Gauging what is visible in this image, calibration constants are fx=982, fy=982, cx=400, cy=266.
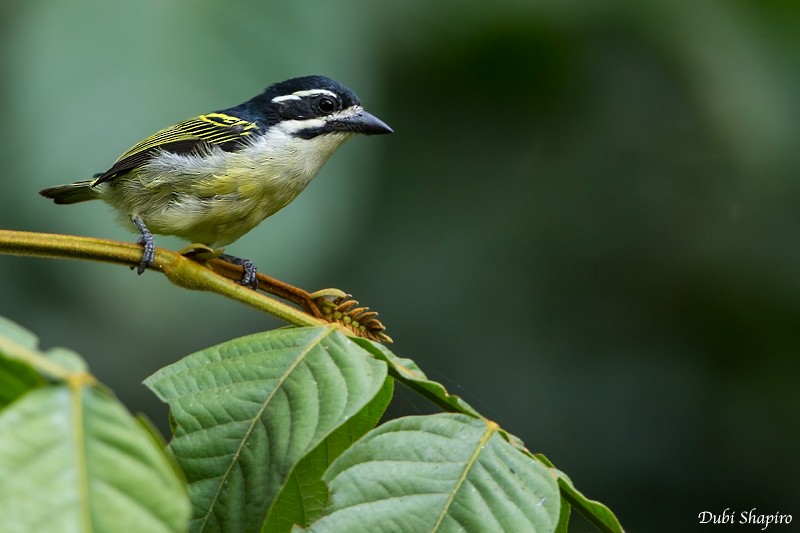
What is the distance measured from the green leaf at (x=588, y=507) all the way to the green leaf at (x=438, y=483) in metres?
0.08

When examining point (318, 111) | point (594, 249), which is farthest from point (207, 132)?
point (594, 249)

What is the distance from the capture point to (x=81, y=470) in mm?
976

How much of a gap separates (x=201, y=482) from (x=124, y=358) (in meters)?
4.28

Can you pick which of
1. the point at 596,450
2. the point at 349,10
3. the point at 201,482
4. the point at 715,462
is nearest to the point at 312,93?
the point at 349,10

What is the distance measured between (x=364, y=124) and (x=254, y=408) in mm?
2534

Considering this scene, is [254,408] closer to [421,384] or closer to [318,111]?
[421,384]

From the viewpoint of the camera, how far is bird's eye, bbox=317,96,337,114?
4148mm

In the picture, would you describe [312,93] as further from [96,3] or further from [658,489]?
[658,489]

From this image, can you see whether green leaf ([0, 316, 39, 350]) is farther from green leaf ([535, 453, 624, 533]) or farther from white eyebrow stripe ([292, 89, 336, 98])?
white eyebrow stripe ([292, 89, 336, 98])

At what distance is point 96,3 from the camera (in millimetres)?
3223

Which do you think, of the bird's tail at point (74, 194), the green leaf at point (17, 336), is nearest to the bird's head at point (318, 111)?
the bird's tail at point (74, 194)

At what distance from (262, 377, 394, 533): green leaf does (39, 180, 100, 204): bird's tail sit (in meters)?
2.34

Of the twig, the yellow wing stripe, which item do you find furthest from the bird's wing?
the twig

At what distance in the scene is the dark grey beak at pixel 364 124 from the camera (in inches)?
Answer: 159
